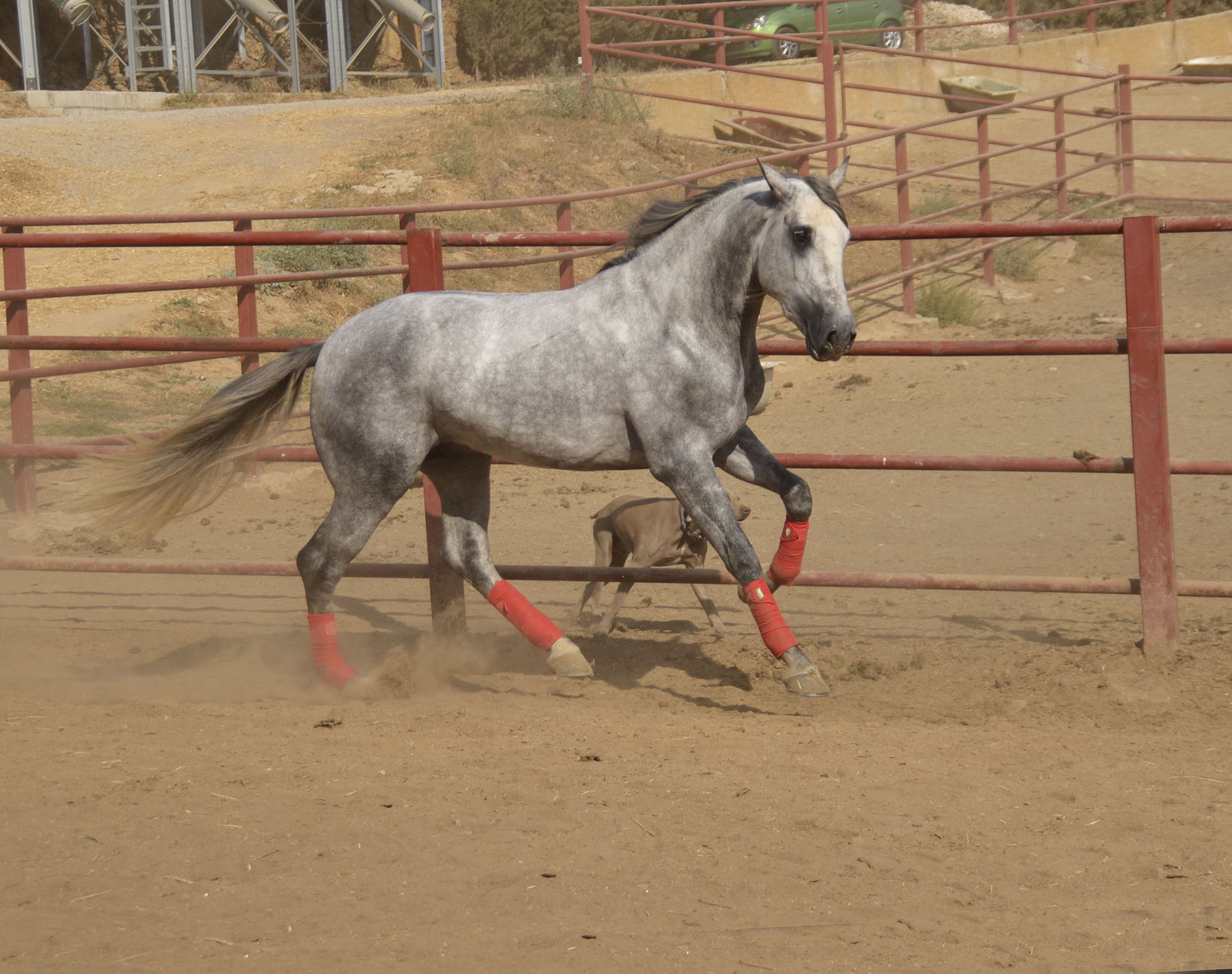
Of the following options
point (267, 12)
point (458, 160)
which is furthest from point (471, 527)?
point (267, 12)

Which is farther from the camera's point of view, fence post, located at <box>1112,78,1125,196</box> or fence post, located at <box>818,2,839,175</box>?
fence post, located at <box>818,2,839,175</box>

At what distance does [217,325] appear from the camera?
11391 mm

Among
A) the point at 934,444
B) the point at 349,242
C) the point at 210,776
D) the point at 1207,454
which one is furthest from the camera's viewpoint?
the point at 934,444

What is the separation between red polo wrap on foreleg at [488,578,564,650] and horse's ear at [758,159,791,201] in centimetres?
Answer: 161

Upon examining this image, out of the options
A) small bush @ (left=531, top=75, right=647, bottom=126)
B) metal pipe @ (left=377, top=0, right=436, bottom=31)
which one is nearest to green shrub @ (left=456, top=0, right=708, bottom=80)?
metal pipe @ (left=377, top=0, right=436, bottom=31)

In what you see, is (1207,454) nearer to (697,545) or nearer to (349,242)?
(697,545)

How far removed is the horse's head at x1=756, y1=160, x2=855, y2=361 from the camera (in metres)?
3.72

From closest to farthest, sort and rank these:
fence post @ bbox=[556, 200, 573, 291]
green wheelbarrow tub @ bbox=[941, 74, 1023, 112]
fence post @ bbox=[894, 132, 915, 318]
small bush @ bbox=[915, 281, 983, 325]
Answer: fence post @ bbox=[556, 200, 573, 291], fence post @ bbox=[894, 132, 915, 318], small bush @ bbox=[915, 281, 983, 325], green wheelbarrow tub @ bbox=[941, 74, 1023, 112]

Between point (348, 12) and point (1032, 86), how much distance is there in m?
12.5

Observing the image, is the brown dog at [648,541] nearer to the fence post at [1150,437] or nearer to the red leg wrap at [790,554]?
the red leg wrap at [790,554]

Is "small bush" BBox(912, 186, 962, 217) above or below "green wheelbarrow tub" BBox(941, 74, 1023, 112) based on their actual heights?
below

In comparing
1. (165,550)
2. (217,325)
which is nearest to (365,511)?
(165,550)

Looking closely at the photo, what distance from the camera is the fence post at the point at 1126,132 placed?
12.4 meters

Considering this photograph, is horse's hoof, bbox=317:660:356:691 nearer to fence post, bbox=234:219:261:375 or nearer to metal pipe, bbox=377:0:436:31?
fence post, bbox=234:219:261:375
